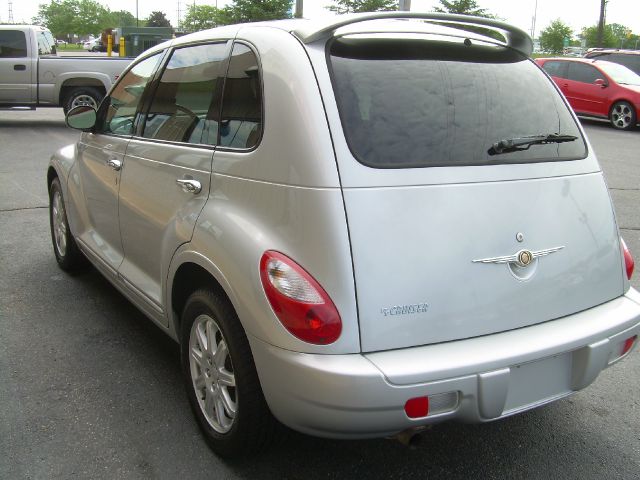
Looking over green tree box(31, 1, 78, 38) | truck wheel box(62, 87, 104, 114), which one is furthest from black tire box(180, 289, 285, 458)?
green tree box(31, 1, 78, 38)

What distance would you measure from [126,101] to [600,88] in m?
14.3

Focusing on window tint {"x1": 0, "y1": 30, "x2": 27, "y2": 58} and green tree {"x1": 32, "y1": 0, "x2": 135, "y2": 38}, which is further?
green tree {"x1": 32, "y1": 0, "x2": 135, "y2": 38}

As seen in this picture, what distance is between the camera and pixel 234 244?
246 centimetres

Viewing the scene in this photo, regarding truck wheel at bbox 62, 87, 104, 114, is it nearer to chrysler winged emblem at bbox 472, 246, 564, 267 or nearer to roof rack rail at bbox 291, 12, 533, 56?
roof rack rail at bbox 291, 12, 533, 56

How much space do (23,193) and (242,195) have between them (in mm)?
6126

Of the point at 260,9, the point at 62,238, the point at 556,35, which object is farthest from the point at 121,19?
the point at 62,238

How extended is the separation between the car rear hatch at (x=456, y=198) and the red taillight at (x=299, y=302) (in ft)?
0.36

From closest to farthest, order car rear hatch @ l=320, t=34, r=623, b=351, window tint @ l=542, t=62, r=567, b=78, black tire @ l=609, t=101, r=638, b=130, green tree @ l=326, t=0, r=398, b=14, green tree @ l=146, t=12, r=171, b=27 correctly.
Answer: car rear hatch @ l=320, t=34, r=623, b=351 < black tire @ l=609, t=101, r=638, b=130 < window tint @ l=542, t=62, r=567, b=78 < green tree @ l=326, t=0, r=398, b=14 < green tree @ l=146, t=12, r=171, b=27

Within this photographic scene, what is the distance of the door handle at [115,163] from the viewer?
3.71m

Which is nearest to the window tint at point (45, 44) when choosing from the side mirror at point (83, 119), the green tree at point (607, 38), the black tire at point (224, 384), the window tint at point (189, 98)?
the side mirror at point (83, 119)

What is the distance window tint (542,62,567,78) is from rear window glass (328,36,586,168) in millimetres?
14603

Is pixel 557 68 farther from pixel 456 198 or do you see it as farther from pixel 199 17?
pixel 199 17

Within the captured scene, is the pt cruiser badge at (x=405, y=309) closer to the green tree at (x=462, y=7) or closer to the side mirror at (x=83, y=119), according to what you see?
the side mirror at (x=83, y=119)

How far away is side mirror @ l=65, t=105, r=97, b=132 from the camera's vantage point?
4141 millimetres
